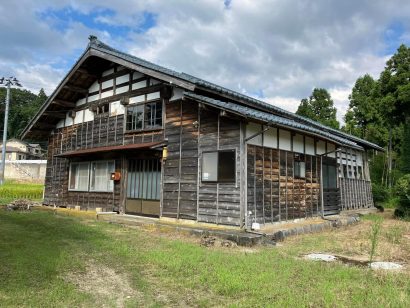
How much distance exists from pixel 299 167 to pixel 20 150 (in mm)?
64553

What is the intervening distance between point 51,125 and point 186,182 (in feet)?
32.2

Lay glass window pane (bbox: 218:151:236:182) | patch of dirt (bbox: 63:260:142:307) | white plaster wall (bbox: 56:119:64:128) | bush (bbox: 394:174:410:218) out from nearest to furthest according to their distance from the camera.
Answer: patch of dirt (bbox: 63:260:142:307), glass window pane (bbox: 218:151:236:182), bush (bbox: 394:174:410:218), white plaster wall (bbox: 56:119:64:128)

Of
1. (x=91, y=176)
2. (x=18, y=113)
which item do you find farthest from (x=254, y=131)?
(x=18, y=113)

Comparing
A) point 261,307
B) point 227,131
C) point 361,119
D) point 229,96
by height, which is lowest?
point 261,307

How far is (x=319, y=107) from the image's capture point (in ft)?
114

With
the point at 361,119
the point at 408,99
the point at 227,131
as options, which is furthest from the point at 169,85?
the point at 361,119

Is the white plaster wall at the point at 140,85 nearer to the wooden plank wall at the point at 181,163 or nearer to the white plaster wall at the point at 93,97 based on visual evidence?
the wooden plank wall at the point at 181,163

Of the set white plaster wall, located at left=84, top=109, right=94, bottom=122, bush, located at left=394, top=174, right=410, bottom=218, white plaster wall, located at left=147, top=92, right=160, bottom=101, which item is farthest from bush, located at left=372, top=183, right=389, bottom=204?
white plaster wall, located at left=84, top=109, right=94, bottom=122

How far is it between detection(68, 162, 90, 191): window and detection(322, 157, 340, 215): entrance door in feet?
32.0

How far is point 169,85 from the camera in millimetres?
11547

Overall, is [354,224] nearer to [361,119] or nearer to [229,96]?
[229,96]

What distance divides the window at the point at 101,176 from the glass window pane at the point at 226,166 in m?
5.54

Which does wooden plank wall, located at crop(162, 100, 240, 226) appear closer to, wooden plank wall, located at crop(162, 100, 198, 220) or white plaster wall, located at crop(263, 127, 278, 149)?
wooden plank wall, located at crop(162, 100, 198, 220)

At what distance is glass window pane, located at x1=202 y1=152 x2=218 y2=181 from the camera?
10.1 metres
